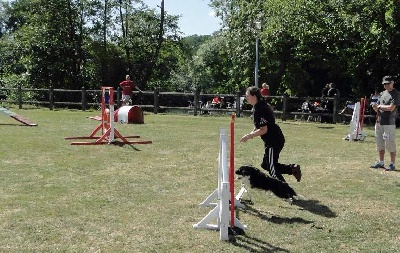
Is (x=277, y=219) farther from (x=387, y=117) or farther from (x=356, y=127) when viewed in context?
(x=356, y=127)

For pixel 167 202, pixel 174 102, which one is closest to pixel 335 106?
pixel 174 102

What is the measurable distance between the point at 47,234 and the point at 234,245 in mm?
1902

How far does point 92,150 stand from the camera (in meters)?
11.1

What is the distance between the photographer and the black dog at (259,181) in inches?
255

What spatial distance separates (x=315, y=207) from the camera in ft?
21.4

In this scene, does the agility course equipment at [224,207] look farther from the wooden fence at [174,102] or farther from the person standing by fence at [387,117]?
the wooden fence at [174,102]

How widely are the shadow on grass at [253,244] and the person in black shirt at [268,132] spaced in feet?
5.73

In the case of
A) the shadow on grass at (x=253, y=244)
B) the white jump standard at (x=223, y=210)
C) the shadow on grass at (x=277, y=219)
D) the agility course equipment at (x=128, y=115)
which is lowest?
the shadow on grass at (x=253, y=244)

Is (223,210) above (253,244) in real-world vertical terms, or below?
above

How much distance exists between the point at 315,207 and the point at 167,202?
190 centimetres

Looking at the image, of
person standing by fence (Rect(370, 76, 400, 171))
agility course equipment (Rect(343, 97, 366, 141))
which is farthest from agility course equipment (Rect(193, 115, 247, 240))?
agility course equipment (Rect(343, 97, 366, 141))

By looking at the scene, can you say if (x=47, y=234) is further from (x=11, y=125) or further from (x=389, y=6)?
(x=389, y=6)

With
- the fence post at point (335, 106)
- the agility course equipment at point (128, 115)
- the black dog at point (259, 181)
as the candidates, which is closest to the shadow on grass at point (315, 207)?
the black dog at point (259, 181)

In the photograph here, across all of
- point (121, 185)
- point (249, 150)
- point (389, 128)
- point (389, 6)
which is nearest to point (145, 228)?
point (121, 185)
